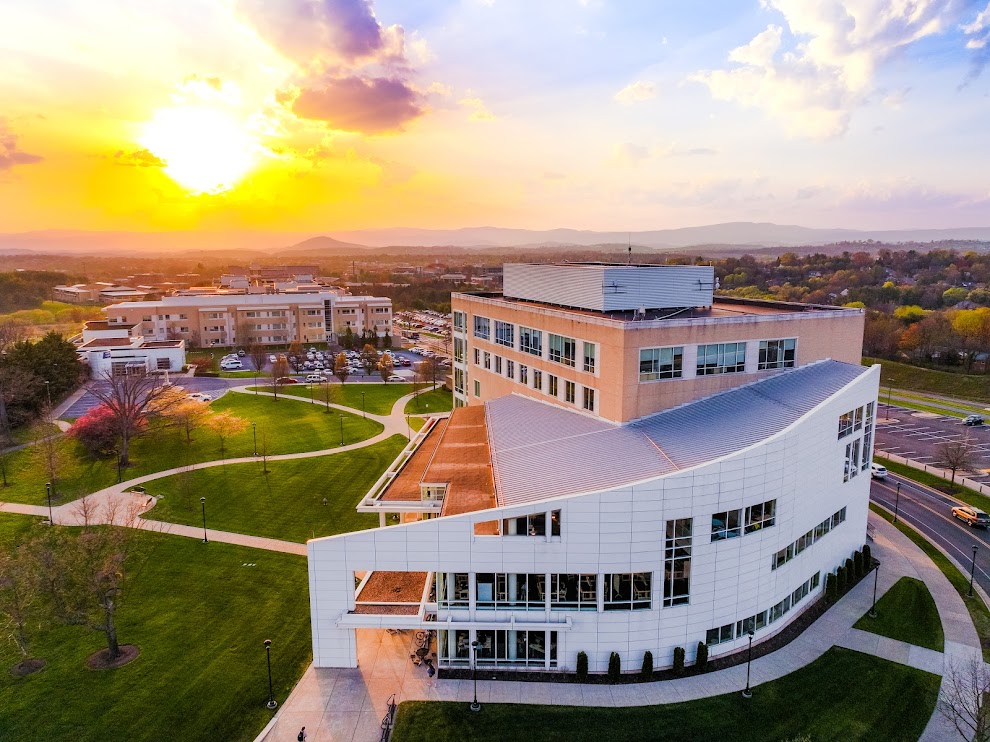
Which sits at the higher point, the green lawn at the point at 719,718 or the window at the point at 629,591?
the window at the point at 629,591

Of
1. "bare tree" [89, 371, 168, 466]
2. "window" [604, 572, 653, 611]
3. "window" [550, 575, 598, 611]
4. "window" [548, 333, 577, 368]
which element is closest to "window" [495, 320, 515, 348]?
"window" [548, 333, 577, 368]

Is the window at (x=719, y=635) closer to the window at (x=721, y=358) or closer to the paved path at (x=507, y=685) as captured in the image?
the paved path at (x=507, y=685)

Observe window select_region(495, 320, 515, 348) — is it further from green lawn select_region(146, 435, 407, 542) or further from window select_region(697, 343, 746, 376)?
green lawn select_region(146, 435, 407, 542)

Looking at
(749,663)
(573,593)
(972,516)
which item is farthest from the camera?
(972,516)

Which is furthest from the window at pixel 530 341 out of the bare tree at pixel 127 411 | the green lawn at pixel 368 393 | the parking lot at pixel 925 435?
the parking lot at pixel 925 435

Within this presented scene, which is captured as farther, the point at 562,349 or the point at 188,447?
the point at 188,447

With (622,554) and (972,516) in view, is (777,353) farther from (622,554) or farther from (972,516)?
(972,516)

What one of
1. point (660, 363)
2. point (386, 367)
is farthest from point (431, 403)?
point (660, 363)
